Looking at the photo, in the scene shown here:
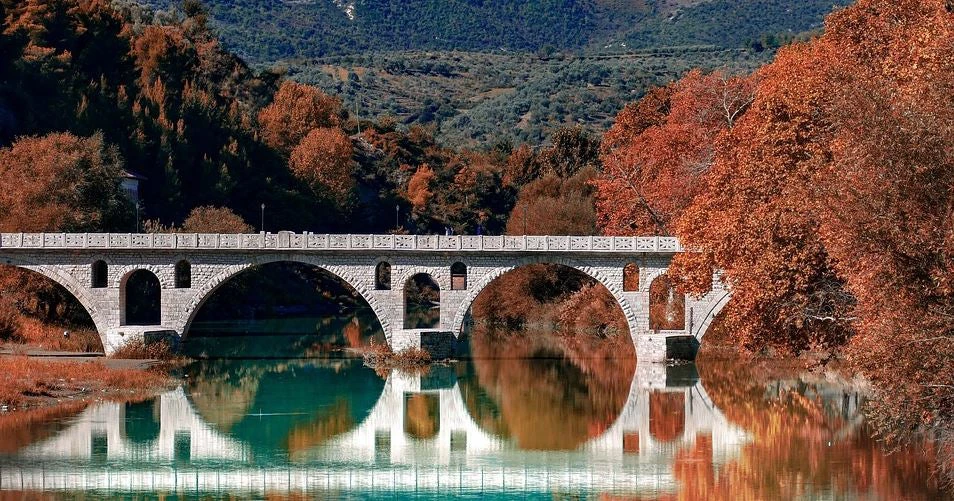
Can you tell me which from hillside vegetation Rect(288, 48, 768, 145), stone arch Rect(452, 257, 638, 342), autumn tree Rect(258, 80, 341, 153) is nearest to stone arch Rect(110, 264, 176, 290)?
stone arch Rect(452, 257, 638, 342)

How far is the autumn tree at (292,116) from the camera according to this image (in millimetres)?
108619

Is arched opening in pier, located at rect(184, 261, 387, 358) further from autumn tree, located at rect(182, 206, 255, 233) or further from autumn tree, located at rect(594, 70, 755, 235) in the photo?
autumn tree, located at rect(594, 70, 755, 235)

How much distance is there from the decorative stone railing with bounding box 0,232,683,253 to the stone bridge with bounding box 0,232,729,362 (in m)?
0.04

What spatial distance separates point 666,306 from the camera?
6562cm

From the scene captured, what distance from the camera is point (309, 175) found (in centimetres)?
10219

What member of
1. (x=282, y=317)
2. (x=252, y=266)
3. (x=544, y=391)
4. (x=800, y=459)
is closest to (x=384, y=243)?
(x=252, y=266)

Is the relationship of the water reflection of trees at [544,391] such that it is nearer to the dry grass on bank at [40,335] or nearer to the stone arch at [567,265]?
the stone arch at [567,265]

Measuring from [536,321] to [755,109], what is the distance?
37.3 meters

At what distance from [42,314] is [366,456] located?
28398mm

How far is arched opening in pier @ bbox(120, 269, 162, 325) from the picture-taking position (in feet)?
232

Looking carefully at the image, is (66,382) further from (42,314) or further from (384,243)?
(384,243)

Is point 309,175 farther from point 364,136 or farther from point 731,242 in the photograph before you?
point 731,242

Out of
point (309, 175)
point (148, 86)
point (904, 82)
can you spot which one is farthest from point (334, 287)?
point (904, 82)

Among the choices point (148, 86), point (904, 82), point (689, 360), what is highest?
point (148, 86)
